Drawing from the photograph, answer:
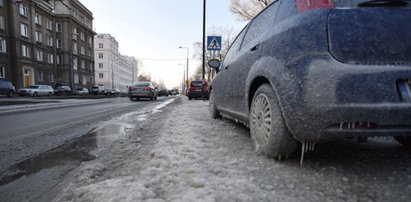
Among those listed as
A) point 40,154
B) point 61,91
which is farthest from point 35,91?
point 40,154

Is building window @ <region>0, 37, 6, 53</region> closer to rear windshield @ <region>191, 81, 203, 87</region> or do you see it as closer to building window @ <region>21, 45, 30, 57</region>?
building window @ <region>21, 45, 30, 57</region>

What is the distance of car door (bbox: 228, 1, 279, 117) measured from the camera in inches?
105

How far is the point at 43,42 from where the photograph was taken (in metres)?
38.3

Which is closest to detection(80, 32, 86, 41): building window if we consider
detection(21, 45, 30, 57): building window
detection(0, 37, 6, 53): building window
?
detection(21, 45, 30, 57): building window

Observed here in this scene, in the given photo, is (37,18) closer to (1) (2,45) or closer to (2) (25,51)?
(2) (25,51)

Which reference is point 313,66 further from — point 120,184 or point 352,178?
point 120,184

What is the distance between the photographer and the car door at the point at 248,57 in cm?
266

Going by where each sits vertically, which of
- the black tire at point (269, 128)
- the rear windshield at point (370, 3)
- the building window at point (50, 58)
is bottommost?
the black tire at point (269, 128)

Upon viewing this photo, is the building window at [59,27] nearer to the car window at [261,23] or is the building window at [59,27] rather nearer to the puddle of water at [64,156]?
the puddle of water at [64,156]

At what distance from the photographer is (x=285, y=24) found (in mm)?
2205

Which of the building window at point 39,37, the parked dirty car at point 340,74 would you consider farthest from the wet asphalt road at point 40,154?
the building window at point 39,37

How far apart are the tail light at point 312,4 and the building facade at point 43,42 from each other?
28668mm

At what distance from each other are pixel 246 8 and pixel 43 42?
106 ft

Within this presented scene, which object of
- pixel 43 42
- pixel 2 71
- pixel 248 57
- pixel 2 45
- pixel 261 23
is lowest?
pixel 248 57
